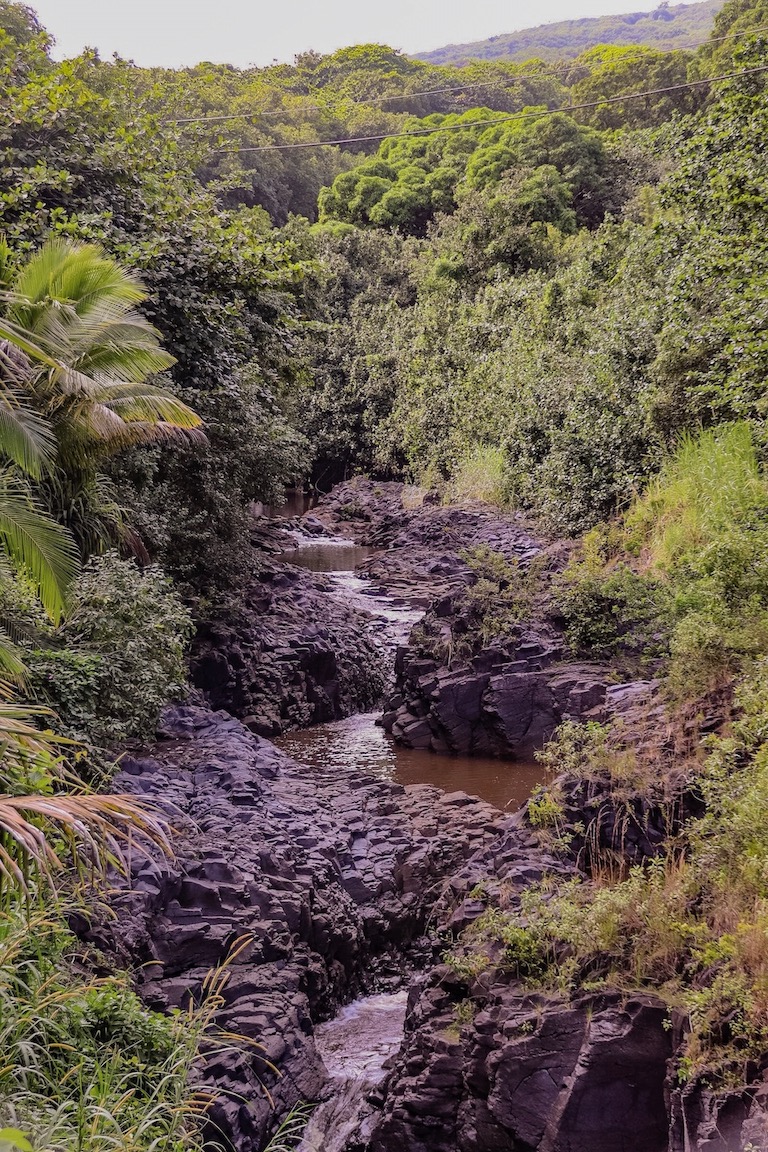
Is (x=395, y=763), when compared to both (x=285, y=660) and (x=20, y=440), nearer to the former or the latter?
(x=285, y=660)

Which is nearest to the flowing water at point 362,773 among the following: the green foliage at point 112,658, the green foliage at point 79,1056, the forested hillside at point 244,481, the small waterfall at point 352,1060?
the small waterfall at point 352,1060

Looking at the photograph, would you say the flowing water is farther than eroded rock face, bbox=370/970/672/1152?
Yes

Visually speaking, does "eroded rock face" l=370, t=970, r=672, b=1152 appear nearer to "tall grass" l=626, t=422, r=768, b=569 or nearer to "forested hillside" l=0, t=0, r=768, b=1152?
"forested hillside" l=0, t=0, r=768, b=1152

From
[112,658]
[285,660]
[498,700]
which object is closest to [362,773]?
[498,700]

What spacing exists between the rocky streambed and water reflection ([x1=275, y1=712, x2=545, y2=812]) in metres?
0.06

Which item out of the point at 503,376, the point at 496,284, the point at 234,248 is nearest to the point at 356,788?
the point at 234,248

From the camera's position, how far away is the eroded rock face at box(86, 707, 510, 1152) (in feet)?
20.8

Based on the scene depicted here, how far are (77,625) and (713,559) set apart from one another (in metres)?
6.48

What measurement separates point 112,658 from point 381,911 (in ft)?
11.5

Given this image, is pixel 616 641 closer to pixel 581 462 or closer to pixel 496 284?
pixel 581 462

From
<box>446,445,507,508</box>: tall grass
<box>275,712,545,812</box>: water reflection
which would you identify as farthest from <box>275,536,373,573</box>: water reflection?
<box>275,712,545,812</box>: water reflection

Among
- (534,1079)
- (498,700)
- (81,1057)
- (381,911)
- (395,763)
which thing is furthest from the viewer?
(395,763)

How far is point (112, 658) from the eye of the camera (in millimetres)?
8898

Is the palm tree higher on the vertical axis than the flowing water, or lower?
higher
